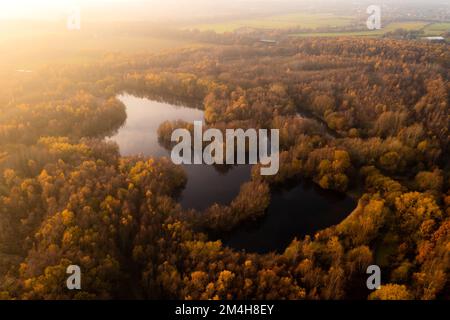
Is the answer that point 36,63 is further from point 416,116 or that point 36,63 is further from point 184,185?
point 416,116

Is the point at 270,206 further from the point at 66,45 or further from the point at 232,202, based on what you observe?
the point at 66,45

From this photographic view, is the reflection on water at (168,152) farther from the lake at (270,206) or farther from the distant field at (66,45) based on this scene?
the distant field at (66,45)

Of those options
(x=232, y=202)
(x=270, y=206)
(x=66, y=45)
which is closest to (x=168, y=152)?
(x=232, y=202)

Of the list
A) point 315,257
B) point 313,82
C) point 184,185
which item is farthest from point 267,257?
point 313,82

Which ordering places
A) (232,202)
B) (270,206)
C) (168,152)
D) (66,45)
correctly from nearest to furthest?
(232,202) → (270,206) → (168,152) → (66,45)

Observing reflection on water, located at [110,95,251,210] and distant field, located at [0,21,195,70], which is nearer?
reflection on water, located at [110,95,251,210]

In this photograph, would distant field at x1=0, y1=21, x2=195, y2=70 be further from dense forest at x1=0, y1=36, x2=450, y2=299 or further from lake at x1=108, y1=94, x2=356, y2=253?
lake at x1=108, y1=94, x2=356, y2=253

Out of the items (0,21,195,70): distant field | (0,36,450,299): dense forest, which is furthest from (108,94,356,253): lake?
(0,21,195,70): distant field
